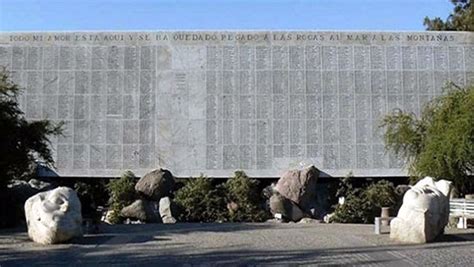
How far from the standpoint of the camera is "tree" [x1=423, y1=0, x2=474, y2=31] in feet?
106

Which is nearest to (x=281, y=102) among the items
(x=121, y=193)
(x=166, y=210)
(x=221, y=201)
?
(x=221, y=201)

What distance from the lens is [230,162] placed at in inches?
1079

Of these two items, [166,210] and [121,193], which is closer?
[166,210]

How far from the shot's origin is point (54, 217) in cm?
1369

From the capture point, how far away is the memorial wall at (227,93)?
90.3ft

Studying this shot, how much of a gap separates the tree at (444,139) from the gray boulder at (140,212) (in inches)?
339

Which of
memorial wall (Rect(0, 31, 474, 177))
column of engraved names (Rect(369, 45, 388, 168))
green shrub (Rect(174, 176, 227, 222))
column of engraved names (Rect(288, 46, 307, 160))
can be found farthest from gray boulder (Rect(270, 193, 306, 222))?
column of engraved names (Rect(369, 45, 388, 168))

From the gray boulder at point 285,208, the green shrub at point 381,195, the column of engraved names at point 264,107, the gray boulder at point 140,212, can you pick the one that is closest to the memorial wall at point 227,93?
the column of engraved names at point 264,107

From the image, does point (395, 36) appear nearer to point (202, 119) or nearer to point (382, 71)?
point (382, 71)

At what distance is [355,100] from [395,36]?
3107 millimetres

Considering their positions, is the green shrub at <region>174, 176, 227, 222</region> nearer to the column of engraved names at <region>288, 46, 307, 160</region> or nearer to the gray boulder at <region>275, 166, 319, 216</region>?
the gray boulder at <region>275, 166, 319, 216</region>

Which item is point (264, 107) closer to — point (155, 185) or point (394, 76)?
point (394, 76)

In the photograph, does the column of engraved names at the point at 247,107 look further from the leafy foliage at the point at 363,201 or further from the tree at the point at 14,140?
the tree at the point at 14,140

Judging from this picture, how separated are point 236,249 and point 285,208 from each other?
12143 mm
